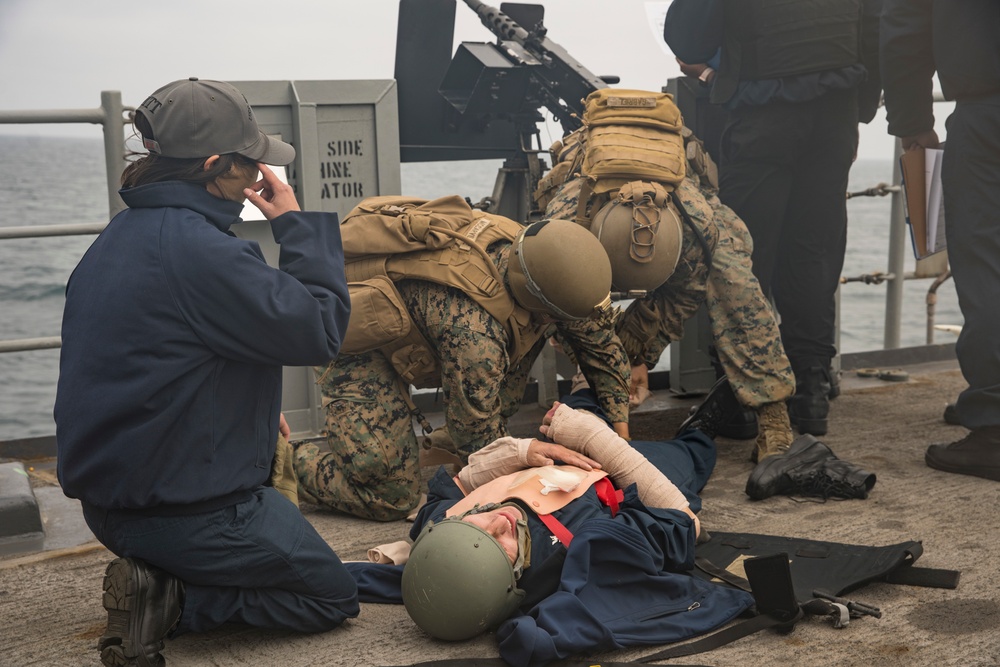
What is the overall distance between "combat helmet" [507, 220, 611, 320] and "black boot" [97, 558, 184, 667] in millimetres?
1464

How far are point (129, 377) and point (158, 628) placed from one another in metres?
0.58

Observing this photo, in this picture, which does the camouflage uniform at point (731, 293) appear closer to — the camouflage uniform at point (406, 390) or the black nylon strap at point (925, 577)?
the camouflage uniform at point (406, 390)

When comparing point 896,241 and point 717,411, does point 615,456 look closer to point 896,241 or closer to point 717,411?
point 717,411

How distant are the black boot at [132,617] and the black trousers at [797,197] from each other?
293 cm

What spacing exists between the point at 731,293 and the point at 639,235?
55 cm

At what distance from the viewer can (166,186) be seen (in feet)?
8.23

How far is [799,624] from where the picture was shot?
108 inches

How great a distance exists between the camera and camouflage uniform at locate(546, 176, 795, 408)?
4105 mm

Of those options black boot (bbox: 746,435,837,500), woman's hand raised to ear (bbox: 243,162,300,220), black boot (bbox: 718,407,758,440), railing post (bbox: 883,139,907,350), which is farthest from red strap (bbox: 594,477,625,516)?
railing post (bbox: 883,139,907,350)

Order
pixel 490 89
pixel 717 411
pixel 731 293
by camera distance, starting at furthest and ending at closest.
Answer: pixel 490 89 < pixel 717 411 < pixel 731 293

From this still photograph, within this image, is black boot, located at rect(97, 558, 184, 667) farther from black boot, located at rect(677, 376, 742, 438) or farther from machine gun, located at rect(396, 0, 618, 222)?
machine gun, located at rect(396, 0, 618, 222)

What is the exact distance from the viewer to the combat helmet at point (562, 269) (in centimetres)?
334

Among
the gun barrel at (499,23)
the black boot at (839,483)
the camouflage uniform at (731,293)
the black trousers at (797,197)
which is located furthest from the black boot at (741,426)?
the gun barrel at (499,23)

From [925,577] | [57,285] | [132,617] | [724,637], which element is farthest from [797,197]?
[57,285]
